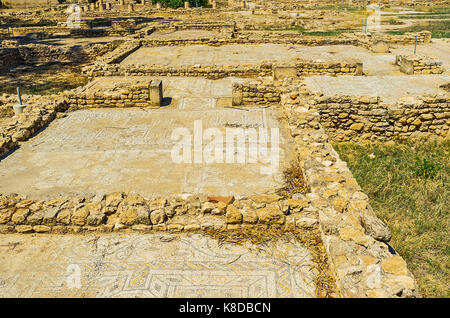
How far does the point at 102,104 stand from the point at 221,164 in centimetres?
443

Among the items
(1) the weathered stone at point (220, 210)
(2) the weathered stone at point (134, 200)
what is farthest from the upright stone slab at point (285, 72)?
(2) the weathered stone at point (134, 200)

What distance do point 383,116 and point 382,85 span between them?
218 cm

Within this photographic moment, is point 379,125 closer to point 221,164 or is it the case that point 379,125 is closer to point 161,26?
point 221,164

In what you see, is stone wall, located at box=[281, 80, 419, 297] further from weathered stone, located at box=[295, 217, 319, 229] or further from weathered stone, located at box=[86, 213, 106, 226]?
weathered stone, located at box=[86, 213, 106, 226]

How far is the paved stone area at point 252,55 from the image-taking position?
14031 mm

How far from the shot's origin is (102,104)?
8781 mm

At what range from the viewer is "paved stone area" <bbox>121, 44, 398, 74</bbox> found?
46.0ft

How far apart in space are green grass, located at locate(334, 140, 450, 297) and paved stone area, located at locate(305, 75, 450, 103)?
169 cm

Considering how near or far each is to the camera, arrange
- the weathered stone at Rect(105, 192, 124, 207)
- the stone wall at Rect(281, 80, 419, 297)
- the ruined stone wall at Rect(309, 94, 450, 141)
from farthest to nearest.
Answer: the ruined stone wall at Rect(309, 94, 450, 141), the weathered stone at Rect(105, 192, 124, 207), the stone wall at Rect(281, 80, 419, 297)

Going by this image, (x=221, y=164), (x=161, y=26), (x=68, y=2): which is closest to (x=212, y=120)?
(x=221, y=164)

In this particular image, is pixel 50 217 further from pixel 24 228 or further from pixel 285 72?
pixel 285 72

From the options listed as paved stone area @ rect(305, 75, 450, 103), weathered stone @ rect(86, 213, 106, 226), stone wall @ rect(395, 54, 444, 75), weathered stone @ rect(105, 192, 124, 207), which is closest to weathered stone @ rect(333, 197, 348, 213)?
weathered stone @ rect(105, 192, 124, 207)

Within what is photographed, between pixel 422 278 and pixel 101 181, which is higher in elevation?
pixel 101 181

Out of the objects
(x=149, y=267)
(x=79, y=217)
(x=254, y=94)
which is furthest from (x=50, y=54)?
(x=149, y=267)
